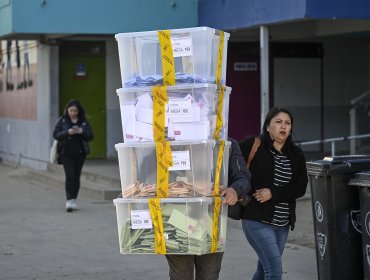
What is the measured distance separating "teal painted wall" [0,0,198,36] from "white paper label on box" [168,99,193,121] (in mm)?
10895

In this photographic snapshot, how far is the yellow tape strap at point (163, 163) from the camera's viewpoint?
6.11 m

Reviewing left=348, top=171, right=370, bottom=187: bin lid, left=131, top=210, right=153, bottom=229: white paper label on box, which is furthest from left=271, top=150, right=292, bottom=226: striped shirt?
left=131, top=210, right=153, bottom=229: white paper label on box

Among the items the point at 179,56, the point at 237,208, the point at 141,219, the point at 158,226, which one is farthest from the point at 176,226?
the point at 179,56

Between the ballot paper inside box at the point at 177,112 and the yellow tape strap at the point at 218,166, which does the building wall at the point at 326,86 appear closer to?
the yellow tape strap at the point at 218,166

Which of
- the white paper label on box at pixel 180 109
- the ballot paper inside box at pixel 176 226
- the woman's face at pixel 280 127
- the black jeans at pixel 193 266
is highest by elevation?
the white paper label on box at pixel 180 109

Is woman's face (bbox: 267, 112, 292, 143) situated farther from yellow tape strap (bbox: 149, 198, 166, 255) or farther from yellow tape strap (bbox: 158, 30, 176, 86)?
yellow tape strap (bbox: 149, 198, 166, 255)

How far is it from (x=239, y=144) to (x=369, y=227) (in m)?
1.16

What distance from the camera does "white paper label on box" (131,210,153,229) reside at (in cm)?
614

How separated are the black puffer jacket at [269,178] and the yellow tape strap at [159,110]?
0.95m

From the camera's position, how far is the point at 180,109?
6.12 m

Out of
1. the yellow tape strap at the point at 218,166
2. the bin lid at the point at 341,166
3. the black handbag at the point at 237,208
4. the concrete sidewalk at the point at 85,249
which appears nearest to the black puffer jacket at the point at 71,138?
the concrete sidewalk at the point at 85,249

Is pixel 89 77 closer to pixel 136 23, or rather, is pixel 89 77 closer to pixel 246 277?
pixel 136 23

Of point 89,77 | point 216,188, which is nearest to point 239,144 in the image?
point 216,188

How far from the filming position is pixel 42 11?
54.6 feet
